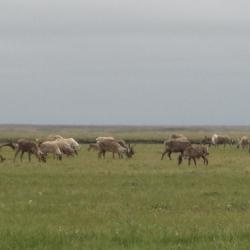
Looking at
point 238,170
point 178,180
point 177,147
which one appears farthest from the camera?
point 177,147

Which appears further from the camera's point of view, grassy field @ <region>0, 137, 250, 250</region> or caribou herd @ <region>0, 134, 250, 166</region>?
caribou herd @ <region>0, 134, 250, 166</region>

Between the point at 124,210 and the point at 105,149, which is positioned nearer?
the point at 124,210

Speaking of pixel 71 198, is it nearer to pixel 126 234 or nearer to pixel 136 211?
pixel 136 211

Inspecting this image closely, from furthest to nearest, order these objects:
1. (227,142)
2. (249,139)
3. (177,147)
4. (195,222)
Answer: (227,142), (249,139), (177,147), (195,222)

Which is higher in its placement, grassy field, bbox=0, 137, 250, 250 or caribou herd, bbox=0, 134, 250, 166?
caribou herd, bbox=0, 134, 250, 166

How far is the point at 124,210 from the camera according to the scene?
1475 centimetres

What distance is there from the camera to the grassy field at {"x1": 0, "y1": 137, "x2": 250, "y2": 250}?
1069 cm

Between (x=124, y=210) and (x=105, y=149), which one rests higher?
(x=105, y=149)

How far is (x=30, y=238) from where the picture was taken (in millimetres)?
10758

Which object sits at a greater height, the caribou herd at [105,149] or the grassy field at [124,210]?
the caribou herd at [105,149]

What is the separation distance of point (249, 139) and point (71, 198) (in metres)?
39.4

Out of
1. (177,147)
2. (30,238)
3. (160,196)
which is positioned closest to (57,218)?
(30,238)

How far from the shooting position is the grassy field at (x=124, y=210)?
35.1 ft

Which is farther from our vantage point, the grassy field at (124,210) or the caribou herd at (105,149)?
the caribou herd at (105,149)
